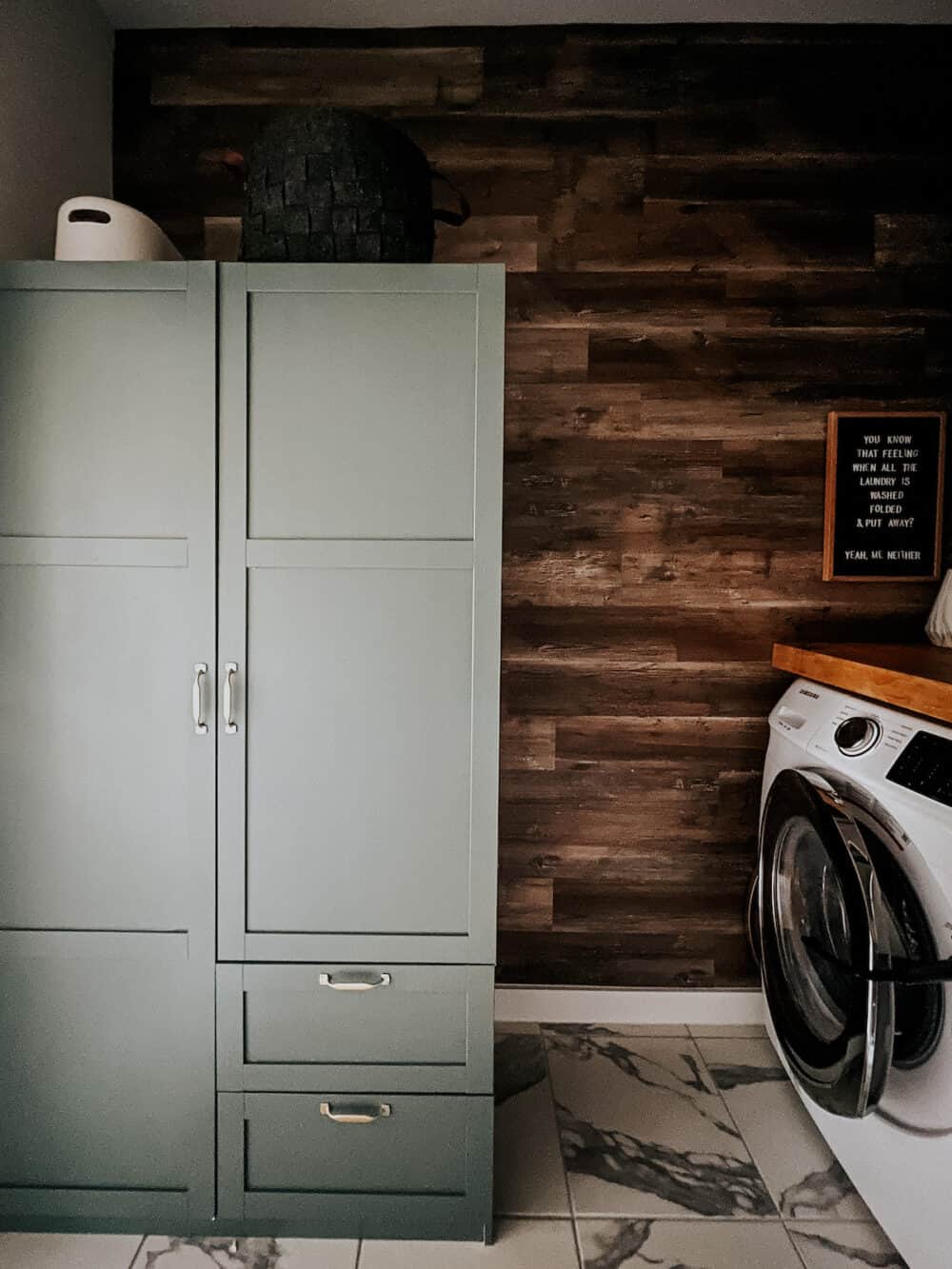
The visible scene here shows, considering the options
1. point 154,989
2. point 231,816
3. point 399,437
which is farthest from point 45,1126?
point 399,437

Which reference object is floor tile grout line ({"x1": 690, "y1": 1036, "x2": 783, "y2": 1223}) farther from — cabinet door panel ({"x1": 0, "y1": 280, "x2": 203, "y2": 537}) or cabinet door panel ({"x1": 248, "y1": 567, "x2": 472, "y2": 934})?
cabinet door panel ({"x1": 0, "y1": 280, "x2": 203, "y2": 537})

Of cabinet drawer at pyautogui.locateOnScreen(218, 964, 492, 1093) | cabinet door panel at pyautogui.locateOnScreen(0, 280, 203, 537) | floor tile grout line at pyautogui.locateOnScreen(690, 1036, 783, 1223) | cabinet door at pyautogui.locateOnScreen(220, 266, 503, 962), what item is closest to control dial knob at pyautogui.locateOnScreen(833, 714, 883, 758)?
cabinet door at pyautogui.locateOnScreen(220, 266, 503, 962)

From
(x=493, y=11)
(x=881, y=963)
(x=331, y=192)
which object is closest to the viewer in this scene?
(x=881, y=963)

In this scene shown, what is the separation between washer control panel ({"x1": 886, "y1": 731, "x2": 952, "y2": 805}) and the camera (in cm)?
139

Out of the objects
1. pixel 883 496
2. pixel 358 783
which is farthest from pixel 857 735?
pixel 358 783

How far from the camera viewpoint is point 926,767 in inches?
56.9

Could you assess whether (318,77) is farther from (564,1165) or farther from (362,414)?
(564,1165)

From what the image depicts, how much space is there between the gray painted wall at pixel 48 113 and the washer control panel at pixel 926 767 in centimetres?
217

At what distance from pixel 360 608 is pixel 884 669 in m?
1.06

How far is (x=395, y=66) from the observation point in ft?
7.57

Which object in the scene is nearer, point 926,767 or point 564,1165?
point 926,767

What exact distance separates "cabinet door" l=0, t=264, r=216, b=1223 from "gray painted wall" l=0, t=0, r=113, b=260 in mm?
461

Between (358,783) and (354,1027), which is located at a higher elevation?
(358,783)

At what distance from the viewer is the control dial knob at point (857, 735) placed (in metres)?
1.65
